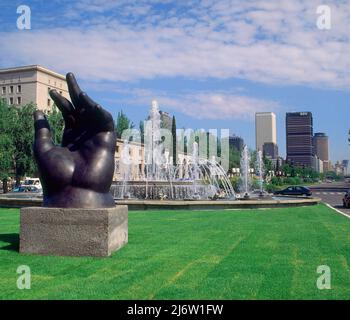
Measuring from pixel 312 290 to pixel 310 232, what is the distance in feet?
20.5

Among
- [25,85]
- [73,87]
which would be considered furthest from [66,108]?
[25,85]

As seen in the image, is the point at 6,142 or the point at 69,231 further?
the point at 6,142

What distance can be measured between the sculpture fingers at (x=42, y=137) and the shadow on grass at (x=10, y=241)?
1.98m

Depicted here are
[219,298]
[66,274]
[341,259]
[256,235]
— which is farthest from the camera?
[256,235]

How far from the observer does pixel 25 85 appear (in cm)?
8725

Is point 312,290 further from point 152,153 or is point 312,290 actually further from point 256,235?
point 152,153

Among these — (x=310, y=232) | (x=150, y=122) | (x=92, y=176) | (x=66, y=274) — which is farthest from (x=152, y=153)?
(x=66, y=274)

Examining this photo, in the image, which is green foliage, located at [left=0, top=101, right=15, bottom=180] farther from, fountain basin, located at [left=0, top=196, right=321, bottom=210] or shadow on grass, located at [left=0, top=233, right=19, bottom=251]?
shadow on grass, located at [left=0, top=233, right=19, bottom=251]

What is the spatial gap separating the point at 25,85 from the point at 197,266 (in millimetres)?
86556

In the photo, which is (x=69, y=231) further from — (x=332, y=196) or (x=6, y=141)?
(x=6, y=141)

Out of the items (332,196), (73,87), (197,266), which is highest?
(73,87)

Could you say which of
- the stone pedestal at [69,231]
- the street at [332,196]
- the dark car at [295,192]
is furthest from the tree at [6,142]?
the stone pedestal at [69,231]

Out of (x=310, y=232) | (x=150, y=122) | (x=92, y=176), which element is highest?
(x=150, y=122)

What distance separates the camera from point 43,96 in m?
88.6
